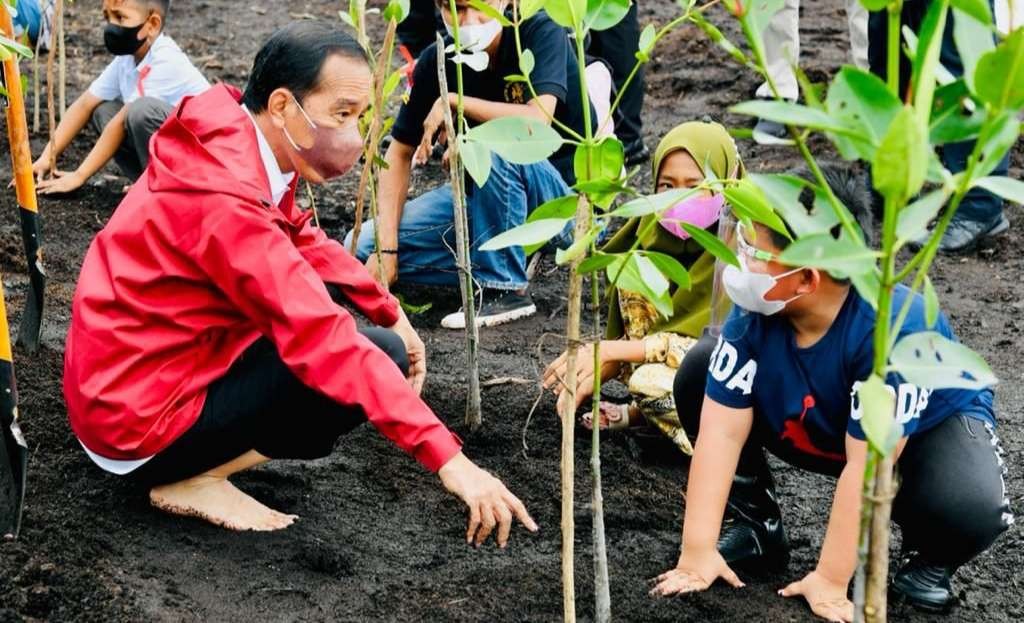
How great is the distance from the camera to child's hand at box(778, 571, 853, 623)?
94.3 inches

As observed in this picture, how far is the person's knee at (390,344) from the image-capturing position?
273cm

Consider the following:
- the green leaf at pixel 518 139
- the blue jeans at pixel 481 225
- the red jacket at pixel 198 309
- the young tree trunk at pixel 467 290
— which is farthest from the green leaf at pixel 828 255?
the blue jeans at pixel 481 225

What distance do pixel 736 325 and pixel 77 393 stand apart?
1254 millimetres

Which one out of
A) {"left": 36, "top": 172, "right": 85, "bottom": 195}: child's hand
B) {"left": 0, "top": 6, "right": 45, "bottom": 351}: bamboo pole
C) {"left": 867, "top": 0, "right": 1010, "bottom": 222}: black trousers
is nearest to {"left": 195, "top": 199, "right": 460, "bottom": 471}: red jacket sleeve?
{"left": 0, "top": 6, "right": 45, "bottom": 351}: bamboo pole

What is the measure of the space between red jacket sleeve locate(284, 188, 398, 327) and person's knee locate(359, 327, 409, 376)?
9 centimetres

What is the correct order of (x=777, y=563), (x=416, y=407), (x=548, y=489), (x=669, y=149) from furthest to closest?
1. (x=669, y=149)
2. (x=548, y=489)
3. (x=777, y=563)
4. (x=416, y=407)

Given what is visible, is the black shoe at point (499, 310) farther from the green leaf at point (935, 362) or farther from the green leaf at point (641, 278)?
the green leaf at point (935, 362)

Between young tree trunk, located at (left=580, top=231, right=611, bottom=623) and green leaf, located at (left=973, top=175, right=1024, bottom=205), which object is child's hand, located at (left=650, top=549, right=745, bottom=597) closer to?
young tree trunk, located at (left=580, top=231, right=611, bottom=623)

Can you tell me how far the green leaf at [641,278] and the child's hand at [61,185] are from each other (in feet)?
12.2

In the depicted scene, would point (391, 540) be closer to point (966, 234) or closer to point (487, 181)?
point (487, 181)

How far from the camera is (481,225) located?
13.9 feet

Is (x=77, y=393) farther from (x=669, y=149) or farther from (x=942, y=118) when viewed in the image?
(x=942, y=118)

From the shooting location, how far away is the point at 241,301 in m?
2.34

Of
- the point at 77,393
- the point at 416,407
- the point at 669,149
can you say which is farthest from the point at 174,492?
the point at 669,149
